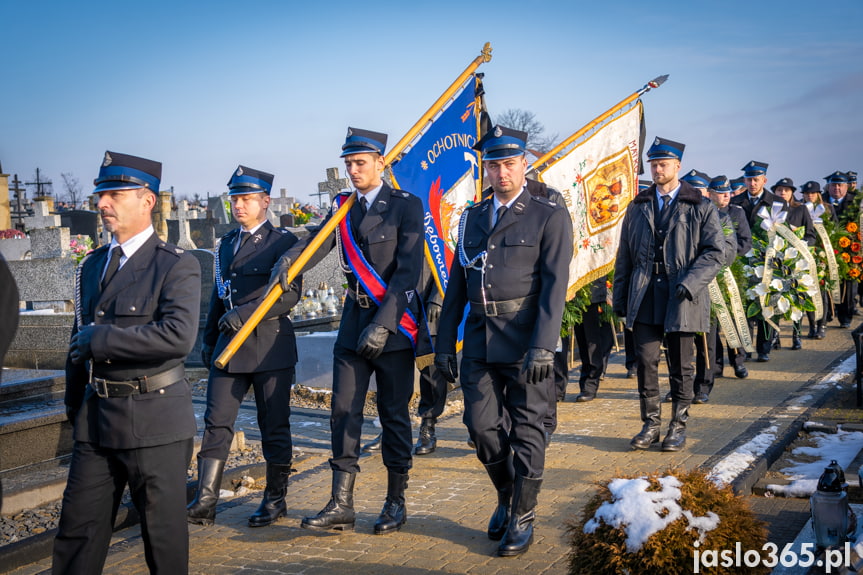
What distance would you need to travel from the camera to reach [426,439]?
752 centimetres

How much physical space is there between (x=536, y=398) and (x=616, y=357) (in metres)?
8.52

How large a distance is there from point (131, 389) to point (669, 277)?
4.81 m

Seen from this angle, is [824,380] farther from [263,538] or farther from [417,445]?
[263,538]

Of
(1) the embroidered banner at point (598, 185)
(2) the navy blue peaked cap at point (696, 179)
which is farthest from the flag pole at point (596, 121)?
(2) the navy blue peaked cap at point (696, 179)

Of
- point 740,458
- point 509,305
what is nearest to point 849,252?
point 740,458

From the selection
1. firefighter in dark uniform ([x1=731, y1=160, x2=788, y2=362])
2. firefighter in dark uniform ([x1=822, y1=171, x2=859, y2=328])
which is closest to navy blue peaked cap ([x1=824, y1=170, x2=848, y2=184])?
firefighter in dark uniform ([x1=822, y1=171, x2=859, y2=328])

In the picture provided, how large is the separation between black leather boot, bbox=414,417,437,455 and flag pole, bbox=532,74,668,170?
8.59 feet

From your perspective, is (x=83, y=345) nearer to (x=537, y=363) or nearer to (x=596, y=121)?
(x=537, y=363)

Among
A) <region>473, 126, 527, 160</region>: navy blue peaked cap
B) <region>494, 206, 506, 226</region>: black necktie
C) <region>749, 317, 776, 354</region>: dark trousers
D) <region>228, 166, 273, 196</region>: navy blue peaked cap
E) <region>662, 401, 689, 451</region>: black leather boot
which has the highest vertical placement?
<region>473, 126, 527, 160</region>: navy blue peaked cap

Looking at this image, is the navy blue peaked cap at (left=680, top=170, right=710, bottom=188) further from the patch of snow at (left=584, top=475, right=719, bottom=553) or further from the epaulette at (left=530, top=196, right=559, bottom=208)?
the patch of snow at (left=584, top=475, right=719, bottom=553)

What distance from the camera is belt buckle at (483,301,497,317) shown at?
5.34 meters

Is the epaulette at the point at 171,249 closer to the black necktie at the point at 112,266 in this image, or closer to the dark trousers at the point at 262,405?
the black necktie at the point at 112,266

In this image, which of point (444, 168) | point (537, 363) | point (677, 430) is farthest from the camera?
point (677, 430)

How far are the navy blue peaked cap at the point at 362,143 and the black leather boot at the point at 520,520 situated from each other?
2.17 metres
